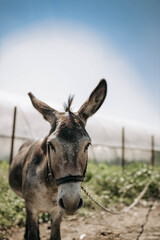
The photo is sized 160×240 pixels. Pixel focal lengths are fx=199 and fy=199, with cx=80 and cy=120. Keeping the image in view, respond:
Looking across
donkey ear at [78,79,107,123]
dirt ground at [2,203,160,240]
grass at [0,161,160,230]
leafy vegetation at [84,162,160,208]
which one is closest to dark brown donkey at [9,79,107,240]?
donkey ear at [78,79,107,123]

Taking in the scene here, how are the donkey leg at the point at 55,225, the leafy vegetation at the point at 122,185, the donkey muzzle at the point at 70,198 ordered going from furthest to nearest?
the leafy vegetation at the point at 122,185 < the donkey leg at the point at 55,225 < the donkey muzzle at the point at 70,198

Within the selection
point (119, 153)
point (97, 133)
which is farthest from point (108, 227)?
point (97, 133)

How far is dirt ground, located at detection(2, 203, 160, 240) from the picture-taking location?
4.11m

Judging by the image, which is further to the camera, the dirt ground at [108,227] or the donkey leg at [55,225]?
the dirt ground at [108,227]

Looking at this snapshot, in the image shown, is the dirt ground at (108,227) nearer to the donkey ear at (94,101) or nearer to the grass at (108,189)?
the grass at (108,189)

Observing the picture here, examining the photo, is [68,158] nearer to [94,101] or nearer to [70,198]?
[70,198]

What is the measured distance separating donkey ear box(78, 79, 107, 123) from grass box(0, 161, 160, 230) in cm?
342

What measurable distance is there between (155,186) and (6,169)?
570 centimetres

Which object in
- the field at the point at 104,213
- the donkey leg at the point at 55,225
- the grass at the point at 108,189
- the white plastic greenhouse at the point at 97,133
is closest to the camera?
the donkey leg at the point at 55,225

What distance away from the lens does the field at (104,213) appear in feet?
14.1

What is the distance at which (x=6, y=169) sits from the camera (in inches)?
302

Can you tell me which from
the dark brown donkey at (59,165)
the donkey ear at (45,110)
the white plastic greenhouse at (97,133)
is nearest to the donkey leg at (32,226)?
the dark brown donkey at (59,165)

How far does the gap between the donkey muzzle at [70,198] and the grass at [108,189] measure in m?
3.34

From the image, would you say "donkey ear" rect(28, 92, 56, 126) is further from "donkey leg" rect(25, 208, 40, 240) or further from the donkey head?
"donkey leg" rect(25, 208, 40, 240)
